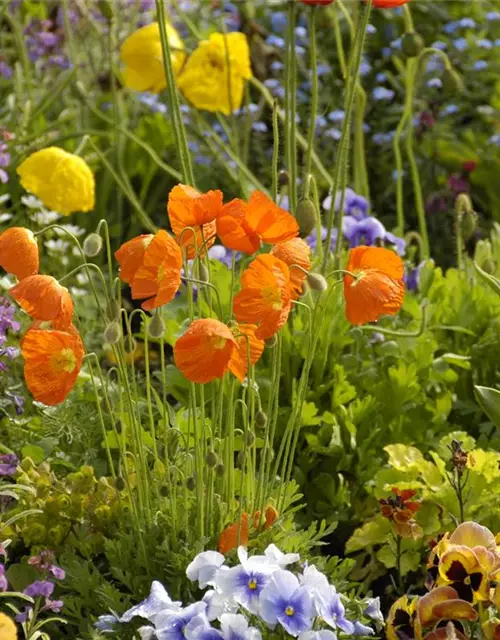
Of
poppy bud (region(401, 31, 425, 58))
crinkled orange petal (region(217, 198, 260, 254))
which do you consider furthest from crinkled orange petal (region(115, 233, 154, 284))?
poppy bud (region(401, 31, 425, 58))

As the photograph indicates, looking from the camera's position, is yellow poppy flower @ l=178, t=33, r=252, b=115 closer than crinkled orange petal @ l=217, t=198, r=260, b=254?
No

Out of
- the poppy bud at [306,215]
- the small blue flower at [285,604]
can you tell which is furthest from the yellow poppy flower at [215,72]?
the small blue flower at [285,604]

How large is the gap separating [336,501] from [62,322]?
92cm

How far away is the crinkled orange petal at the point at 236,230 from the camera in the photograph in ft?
5.57

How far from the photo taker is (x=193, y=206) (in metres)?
1.70

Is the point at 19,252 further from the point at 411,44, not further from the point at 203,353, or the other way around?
the point at 411,44

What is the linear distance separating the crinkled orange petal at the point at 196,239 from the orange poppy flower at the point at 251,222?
0.17 feet

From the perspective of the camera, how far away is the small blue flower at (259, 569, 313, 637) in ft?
5.49

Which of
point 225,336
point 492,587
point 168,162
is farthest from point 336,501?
point 168,162

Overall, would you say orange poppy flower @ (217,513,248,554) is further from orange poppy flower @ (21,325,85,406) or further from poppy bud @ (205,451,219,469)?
orange poppy flower @ (21,325,85,406)

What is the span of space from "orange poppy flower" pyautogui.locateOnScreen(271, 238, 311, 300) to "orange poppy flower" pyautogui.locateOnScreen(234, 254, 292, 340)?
0.10 m

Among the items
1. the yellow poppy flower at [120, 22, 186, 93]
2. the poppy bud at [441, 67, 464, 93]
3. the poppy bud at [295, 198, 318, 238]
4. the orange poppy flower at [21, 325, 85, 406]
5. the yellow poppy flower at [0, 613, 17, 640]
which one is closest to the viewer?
the yellow poppy flower at [0, 613, 17, 640]

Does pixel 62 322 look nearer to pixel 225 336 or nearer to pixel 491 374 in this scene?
pixel 225 336

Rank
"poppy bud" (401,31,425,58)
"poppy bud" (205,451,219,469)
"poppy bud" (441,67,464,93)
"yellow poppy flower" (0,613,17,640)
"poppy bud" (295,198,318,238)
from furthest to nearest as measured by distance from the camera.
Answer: "poppy bud" (441,67,464,93) < "poppy bud" (401,31,425,58) < "poppy bud" (295,198,318,238) < "poppy bud" (205,451,219,469) < "yellow poppy flower" (0,613,17,640)
